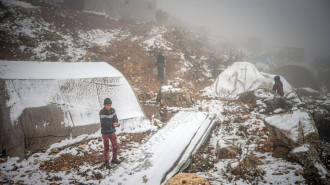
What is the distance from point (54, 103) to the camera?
438cm

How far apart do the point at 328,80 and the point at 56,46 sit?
22.7m

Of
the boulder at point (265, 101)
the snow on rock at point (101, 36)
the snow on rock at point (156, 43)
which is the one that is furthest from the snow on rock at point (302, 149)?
the snow on rock at point (101, 36)

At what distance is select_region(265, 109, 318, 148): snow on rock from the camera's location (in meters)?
4.02

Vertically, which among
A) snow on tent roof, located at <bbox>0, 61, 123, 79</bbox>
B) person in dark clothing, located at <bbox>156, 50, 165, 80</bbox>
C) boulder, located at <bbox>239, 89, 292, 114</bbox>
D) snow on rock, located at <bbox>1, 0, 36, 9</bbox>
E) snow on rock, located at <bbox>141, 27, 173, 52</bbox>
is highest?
snow on rock, located at <bbox>1, 0, 36, 9</bbox>

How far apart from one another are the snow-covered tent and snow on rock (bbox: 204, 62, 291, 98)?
518 cm

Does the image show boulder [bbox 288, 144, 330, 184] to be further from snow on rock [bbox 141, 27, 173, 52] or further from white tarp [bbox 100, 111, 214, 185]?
snow on rock [bbox 141, 27, 173, 52]

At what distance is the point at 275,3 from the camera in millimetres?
39438

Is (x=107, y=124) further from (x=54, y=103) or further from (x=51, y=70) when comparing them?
(x=51, y=70)

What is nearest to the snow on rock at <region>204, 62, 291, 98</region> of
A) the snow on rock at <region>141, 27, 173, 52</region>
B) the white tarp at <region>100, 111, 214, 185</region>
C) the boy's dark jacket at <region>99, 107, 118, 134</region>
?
the white tarp at <region>100, 111, 214, 185</region>

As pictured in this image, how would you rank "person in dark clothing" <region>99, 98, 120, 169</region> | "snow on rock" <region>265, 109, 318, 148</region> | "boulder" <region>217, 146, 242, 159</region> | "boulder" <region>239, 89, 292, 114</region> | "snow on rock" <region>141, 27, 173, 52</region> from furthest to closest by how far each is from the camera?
"snow on rock" <region>141, 27, 173, 52</region> < "boulder" <region>239, 89, 292, 114</region> < "boulder" <region>217, 146, 242, 159</region> < "snow on rock" <region>265, 109, 318, 148</region> < "person in dark clothing" <region>99, 98, 120, 169</region>

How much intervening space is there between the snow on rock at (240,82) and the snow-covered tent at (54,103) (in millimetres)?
5176

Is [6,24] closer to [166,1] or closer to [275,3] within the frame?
[166,1]

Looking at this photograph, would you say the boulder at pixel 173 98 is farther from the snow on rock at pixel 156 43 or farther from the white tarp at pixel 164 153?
the snow on rock at pixel 156 43

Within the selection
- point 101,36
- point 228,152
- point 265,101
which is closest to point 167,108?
point 228,152
